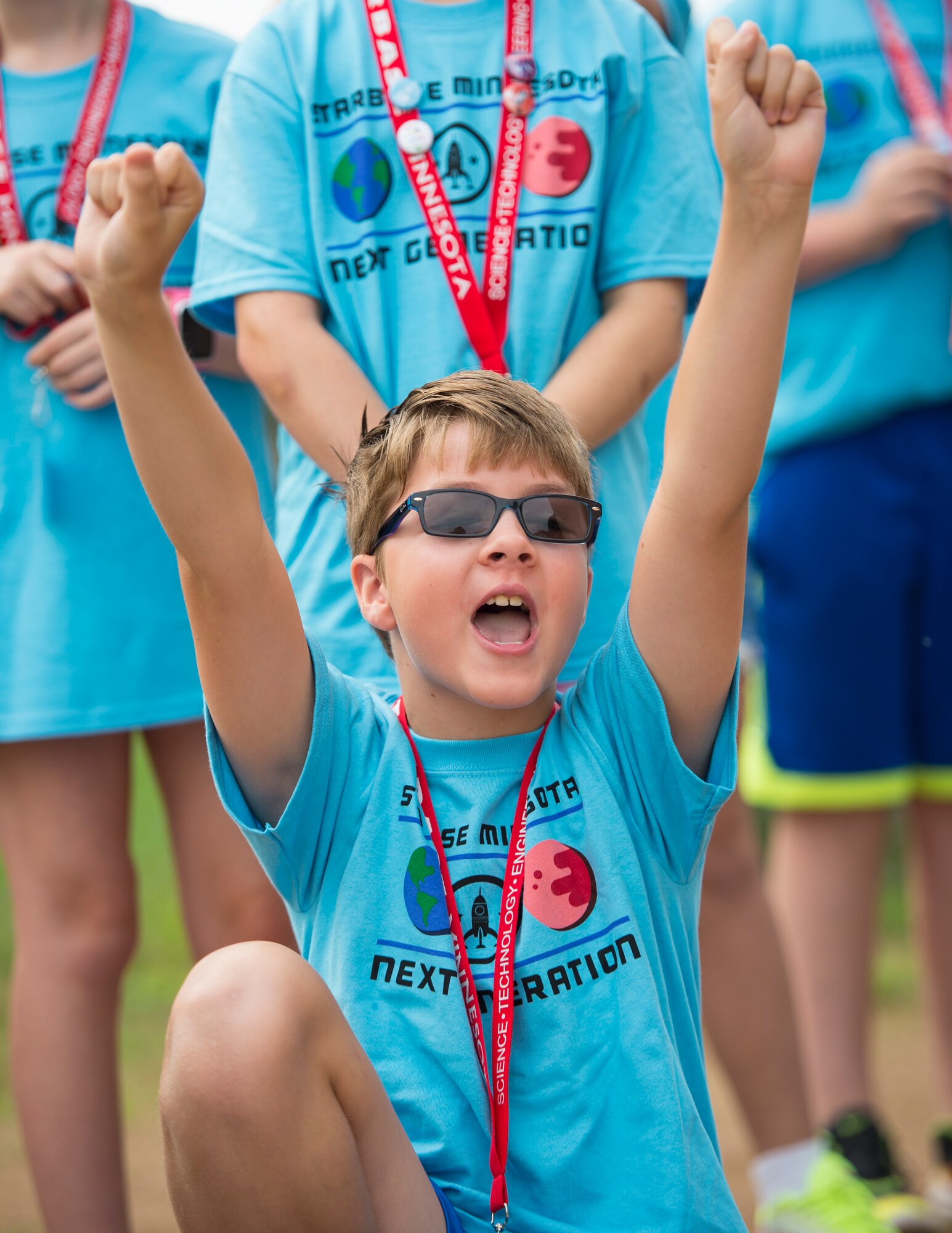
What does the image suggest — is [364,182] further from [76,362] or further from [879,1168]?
[879,1168]

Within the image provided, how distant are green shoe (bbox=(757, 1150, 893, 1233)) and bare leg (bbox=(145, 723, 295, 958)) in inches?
37.8

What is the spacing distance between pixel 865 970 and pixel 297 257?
70.2 inches

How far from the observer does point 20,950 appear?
2.39 metres

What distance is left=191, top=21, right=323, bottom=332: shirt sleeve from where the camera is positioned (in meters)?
2.16

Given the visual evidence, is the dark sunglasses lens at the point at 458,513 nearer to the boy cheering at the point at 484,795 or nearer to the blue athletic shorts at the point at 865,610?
the boy cheering at the point at 484,795

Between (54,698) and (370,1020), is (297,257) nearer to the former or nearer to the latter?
(54,698)

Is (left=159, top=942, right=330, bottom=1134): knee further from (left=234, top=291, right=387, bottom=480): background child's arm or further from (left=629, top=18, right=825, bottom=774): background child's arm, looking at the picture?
(left=234, top=291, right=387, bottom=480): background child's arm

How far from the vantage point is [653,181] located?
7.34 ft

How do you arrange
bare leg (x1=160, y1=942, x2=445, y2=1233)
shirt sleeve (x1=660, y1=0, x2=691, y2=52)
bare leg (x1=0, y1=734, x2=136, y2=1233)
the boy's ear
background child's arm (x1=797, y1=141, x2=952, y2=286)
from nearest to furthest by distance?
bare leg (x1=160, y1=942, x2=445, y2=1233)
the boy's ear
bare leg (x1=0, y1=734, x2=136, y2=1233)
shirt sleeve (x1=660, y1=0, x2=691, y2=52)
background child's arm (x1=797, y1=141, x2=952, y2=286)

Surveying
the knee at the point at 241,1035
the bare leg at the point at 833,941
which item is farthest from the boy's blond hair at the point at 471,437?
the bare leg at the point at 833,941

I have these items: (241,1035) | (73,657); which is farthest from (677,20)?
(241,1035)

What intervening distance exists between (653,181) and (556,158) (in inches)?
6.3

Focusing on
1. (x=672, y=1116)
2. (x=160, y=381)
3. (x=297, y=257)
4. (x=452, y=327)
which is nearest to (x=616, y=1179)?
(x=672, y=1116)

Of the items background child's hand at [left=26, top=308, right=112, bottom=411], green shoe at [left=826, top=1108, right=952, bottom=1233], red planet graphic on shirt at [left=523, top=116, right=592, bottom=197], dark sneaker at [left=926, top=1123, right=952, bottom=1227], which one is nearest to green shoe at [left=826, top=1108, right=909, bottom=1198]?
green shoe at [left=826, top=1108, right=952, bottom=1233]
